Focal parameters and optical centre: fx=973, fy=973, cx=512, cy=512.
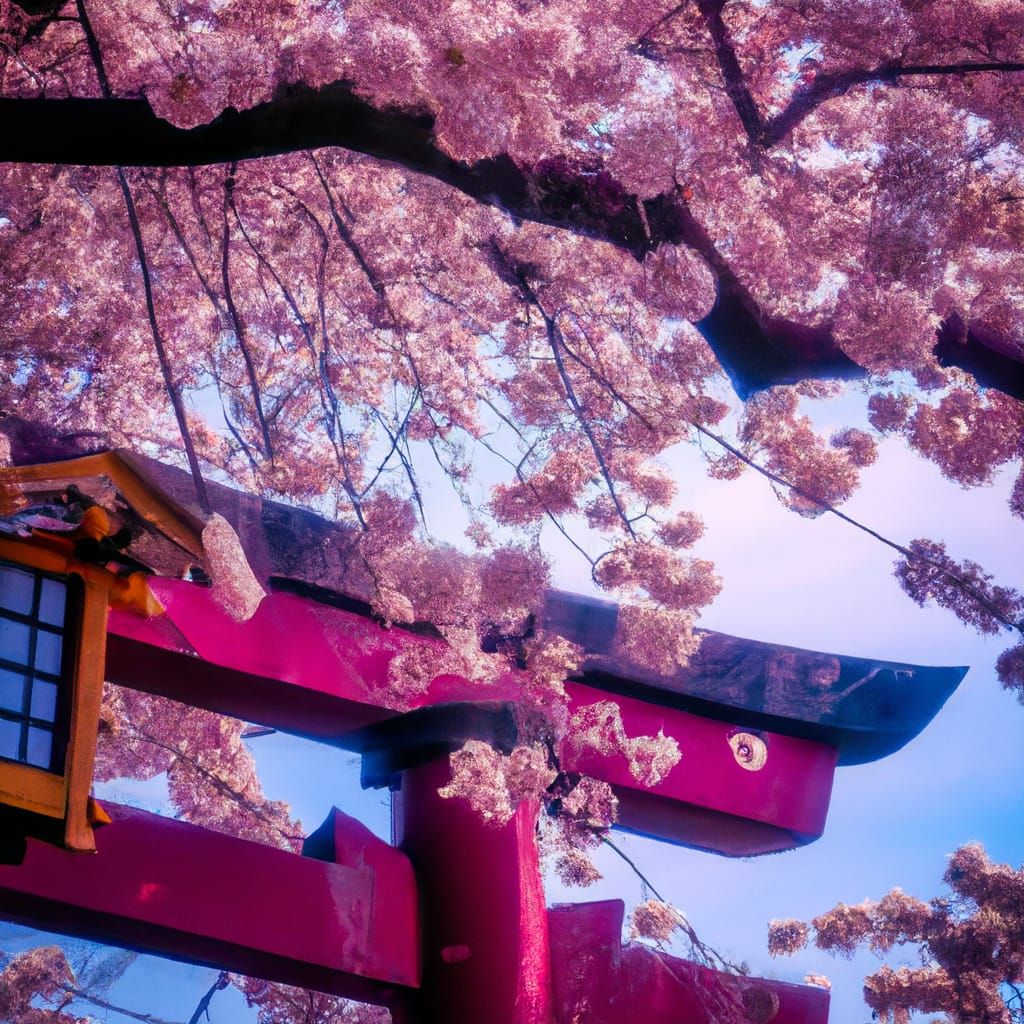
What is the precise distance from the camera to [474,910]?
5348mm

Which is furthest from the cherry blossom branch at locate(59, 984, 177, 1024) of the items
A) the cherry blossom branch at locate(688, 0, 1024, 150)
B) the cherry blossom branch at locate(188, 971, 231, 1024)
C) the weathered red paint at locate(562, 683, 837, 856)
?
the cherry blossom branch at locate(688, 0, 1024, 150)

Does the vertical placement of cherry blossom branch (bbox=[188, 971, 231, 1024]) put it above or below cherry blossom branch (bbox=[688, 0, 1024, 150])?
below

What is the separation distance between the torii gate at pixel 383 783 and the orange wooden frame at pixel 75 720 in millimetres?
11

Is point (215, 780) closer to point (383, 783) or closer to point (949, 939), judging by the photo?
point (383, 783)

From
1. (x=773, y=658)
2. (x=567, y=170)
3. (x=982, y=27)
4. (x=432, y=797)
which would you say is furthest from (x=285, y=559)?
(x=982, y=27)

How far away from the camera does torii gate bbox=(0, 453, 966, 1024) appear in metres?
4.32

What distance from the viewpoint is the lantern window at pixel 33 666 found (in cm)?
375

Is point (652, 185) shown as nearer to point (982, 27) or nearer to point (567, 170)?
point (567, 170)

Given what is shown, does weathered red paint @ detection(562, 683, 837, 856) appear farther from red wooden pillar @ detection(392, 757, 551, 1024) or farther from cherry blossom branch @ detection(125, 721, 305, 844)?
cherry blossom branch @ detection(125, 721, 305, 844)

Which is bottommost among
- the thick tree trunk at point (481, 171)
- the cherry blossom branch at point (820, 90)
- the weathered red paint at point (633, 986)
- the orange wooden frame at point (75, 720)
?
the weathered red paint at point (633, 986)

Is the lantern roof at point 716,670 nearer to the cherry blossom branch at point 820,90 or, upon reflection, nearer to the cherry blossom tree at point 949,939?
the cherry blossom tree at point 949,939

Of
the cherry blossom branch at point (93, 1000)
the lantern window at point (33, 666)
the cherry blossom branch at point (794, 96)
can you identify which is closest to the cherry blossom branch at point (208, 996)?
the cherry blossom branch at point (93, 1000)

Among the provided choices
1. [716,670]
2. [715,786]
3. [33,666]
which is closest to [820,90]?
[716,670]

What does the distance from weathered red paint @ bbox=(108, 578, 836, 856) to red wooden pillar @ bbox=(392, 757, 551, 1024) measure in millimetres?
608
